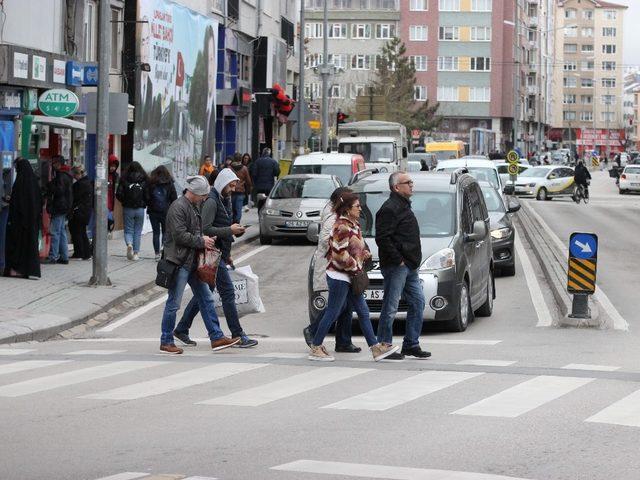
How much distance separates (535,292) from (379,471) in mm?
13849

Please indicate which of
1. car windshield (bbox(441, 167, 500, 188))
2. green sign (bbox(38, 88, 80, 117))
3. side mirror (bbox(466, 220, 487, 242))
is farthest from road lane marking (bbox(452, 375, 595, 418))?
car windshield (bbox(441, 167, 500, 188))

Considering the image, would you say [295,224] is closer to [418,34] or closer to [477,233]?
[477,233]

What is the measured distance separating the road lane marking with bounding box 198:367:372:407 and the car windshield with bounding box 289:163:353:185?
73.4 feet

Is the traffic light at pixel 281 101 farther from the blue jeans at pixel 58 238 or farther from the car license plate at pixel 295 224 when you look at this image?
the blue jeans at pixel 58 238

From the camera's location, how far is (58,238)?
76.2 ft

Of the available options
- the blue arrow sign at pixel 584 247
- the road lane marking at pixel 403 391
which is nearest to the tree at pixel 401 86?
the blue arrow sign at pixel 584 247

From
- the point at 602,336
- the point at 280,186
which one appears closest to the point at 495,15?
the point at 280,186

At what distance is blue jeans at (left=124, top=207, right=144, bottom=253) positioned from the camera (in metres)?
24.6

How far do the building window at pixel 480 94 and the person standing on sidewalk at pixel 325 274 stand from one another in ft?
347

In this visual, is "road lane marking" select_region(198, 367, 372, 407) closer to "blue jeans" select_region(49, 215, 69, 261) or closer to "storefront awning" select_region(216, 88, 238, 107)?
"blue jeans" select_region(49, 215, 69, 261)

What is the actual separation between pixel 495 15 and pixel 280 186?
89.4 meters

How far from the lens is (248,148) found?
159 ft

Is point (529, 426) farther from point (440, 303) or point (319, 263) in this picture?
point (440, 303)

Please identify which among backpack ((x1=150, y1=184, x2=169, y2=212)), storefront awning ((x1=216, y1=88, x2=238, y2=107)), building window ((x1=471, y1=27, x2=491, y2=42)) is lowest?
backpack ((x1=150, y1=184, x2=169, y2=212))
